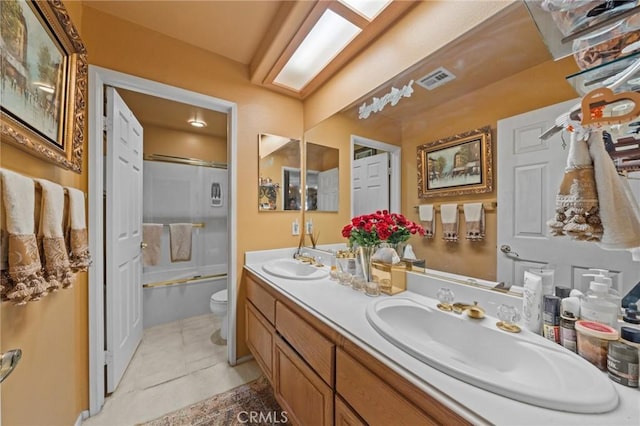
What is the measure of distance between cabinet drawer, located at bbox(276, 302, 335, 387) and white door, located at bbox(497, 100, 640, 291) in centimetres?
76

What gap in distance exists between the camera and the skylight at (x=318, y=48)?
1351mm

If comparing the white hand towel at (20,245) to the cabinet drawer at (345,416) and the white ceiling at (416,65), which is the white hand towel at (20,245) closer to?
the cabinet drawer at (345,416)

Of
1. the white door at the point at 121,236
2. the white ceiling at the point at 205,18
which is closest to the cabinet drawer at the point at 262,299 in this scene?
the white door at the point at 121,236

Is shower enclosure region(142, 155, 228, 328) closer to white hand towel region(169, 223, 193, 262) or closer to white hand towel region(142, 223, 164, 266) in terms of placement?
white hand towel region(169, 223, 193, 262)

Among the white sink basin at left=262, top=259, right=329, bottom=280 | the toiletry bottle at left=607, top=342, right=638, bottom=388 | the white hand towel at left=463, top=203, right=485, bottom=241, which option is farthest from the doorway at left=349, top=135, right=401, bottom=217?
the toiletry bottle at left=607, top=342, right=638, bottom=388

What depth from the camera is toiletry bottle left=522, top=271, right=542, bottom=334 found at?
74 cm

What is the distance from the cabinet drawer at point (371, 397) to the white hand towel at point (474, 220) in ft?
2.38

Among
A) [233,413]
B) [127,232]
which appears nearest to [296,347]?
[233,413]

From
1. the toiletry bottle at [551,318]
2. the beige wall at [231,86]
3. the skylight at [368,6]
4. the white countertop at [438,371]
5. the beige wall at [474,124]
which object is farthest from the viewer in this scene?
the beige wall at [231,86]

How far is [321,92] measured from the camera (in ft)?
6.24

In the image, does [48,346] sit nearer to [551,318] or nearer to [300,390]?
[300,390]

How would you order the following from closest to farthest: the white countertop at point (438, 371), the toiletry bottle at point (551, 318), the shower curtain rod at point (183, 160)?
the white countertop at point (438, 371)
the toiletry bottle at point (551, 318)
the shower curtain rod at point (183, 160)

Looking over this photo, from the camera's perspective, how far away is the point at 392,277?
118 centimetres

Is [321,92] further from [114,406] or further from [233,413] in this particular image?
[114,406]
